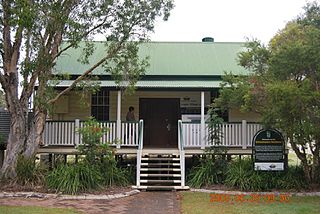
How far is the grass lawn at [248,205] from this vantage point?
33.1ft

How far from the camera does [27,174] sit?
12922mm

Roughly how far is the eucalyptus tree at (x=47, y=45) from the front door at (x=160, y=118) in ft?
13.3

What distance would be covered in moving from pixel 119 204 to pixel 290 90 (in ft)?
18.7

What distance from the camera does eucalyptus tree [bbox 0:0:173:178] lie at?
12039 mm

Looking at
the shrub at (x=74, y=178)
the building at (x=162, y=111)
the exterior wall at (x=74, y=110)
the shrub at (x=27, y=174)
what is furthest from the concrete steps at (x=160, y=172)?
the exterior wall at (x=74, y=110)

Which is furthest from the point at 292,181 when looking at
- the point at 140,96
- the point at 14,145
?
the point at 14,145

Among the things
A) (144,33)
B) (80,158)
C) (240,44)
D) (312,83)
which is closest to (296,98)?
(312,83)

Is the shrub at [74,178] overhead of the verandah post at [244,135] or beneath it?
beneath

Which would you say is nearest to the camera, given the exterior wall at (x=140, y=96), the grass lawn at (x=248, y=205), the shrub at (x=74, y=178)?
the grass lawn at (x=248, y=205)

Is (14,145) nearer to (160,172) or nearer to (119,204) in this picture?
(119,204)

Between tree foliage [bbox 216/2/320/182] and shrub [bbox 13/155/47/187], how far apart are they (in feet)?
22.9

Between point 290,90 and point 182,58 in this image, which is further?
point 182,58

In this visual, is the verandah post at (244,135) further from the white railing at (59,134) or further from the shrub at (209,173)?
the white railing at (59,134)

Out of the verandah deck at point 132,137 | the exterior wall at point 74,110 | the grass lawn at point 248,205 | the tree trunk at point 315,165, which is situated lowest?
the grass lawn at point 248,205
